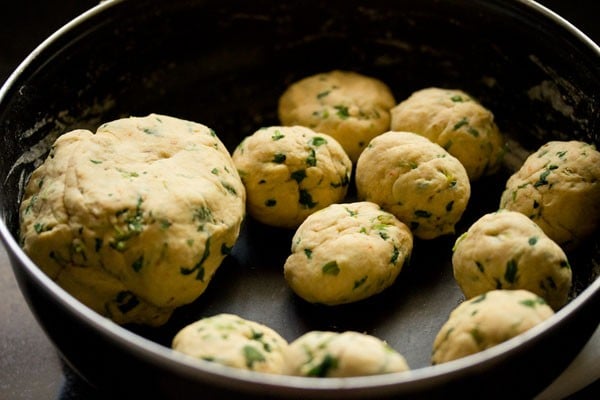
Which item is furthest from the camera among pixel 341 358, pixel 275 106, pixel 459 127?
pixel 275 106

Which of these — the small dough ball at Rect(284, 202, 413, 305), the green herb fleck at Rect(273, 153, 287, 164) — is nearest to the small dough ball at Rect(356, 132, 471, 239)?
the small dough ball at Rect(284, 202, 413, 305)

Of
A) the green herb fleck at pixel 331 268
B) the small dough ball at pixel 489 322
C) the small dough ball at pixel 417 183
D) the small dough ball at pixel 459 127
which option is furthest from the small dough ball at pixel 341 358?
the small dough ball at pixel 459 127

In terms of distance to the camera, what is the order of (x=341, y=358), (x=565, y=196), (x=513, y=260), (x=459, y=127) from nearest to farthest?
(x=341, y=358), (x=513, y=260), (x=565, y=196), (x=459, y=127)

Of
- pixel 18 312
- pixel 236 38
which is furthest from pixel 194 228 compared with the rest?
pixel 236 38

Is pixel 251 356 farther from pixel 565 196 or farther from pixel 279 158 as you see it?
pixel 565 196

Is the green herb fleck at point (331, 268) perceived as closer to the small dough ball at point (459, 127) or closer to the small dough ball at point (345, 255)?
the small dough ball at point (345, 255)

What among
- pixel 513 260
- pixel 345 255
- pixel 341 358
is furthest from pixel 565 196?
pixel 341 358
